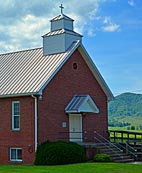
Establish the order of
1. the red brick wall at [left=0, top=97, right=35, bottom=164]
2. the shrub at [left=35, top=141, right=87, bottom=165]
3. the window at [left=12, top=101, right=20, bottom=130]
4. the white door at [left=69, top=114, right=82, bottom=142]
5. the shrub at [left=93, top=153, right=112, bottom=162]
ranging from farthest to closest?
the white door at [left=69, top=114, right=82, bottom=142]
the window at [left=12, top=101, right=20, bottom=130]
the red brick wall at [left=0, top=97, right=35, bottom=164]
the shrub at [left=93, top=153, right=112, bottom=162]
the shrub at [left=35, top=141, right=87, bottom=165]

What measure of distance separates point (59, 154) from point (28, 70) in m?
7.92

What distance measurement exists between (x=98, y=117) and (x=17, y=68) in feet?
24.3

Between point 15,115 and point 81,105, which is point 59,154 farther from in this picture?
point 81,105

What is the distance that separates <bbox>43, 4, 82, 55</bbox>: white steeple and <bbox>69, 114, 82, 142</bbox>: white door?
16.4 ft

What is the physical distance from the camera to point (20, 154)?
3266 centimetres

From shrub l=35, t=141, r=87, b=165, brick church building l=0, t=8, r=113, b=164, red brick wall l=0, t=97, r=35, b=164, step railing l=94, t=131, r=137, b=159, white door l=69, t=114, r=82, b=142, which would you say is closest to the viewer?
shrub l=35, t=141, r=87, b=165

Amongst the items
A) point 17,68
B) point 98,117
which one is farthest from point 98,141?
point 17,68

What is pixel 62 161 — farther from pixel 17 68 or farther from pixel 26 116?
pixel 17 68

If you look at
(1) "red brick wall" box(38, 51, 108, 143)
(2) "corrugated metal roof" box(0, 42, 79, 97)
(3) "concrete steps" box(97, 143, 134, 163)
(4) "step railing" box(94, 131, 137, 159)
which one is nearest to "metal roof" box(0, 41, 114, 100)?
(2) "corrugated metal roof" box(0, 42, 79, 97)

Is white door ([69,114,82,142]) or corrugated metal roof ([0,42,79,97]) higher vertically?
corrugated metal roof ([0,42,79,97])

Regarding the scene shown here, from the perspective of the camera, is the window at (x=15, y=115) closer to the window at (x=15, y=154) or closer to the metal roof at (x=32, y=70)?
the metal roof at (x=32, y=70)

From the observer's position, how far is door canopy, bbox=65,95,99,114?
33791 millimetres

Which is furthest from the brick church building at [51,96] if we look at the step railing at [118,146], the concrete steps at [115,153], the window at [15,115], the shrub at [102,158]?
the shrub at [102,158]

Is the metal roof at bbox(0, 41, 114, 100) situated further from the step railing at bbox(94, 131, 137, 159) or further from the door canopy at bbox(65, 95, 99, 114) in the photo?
the step railing at bbox(94, 131, 137, 159)
